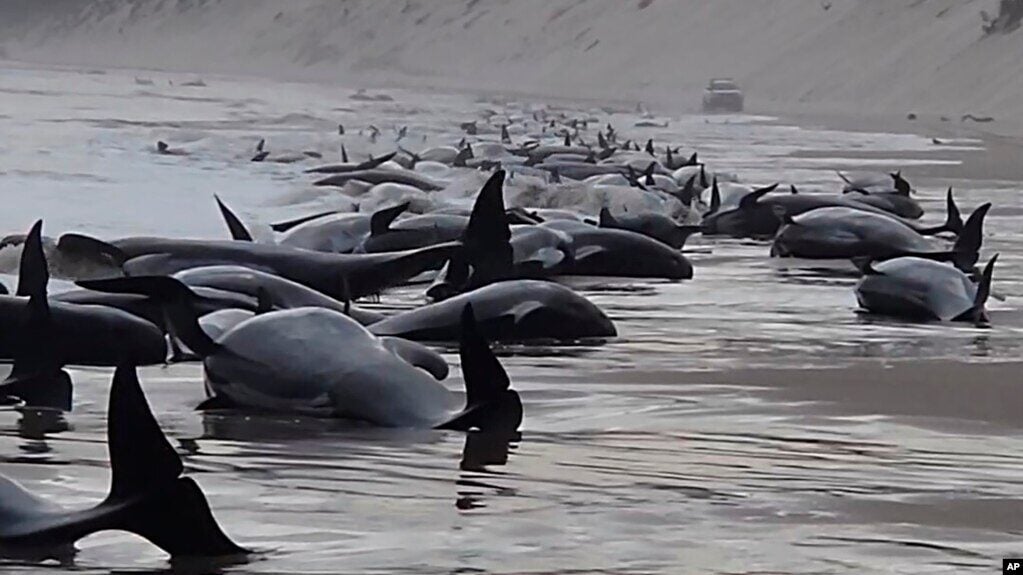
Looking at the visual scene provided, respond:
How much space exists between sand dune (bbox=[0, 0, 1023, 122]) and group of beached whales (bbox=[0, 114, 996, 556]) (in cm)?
2730

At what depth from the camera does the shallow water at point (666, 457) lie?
3555 millimetres

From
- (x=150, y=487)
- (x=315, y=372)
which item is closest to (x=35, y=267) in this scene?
(x=315, y=372)

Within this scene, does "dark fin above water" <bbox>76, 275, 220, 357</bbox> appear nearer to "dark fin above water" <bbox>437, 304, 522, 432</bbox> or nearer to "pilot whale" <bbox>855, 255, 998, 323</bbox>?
"dark fin above water" <bbox>437, 304, 522, 432</bbox>

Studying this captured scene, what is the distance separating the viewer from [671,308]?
8.04 meters

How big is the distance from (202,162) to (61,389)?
1377cm

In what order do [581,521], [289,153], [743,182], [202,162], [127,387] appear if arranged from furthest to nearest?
1. [289,153]
2. [202,162]
3. [743,182]
4. [581,521]
5. [127,387]

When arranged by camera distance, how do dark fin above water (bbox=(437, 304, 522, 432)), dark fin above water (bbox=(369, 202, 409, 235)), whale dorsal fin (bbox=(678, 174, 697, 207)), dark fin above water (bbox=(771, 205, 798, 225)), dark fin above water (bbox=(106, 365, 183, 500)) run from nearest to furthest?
1. dark fin above water (bbox=(106, 365, 183, 500))
2. dark fin above water (bbox=(437, 304, 522, 432))
3. dark fin above water (bbox=(369, 202, 409, 235))
4. dark fin above water (bbox=(771, 205, 798, 225))
5. whale dorsal fin (bbox=(678, 174, 697, 207))

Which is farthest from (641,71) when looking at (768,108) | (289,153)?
(289,153)

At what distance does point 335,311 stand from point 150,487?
217 cm

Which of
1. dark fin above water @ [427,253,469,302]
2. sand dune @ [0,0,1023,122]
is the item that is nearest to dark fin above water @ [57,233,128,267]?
dark fin above water @ [427,253,469,302]

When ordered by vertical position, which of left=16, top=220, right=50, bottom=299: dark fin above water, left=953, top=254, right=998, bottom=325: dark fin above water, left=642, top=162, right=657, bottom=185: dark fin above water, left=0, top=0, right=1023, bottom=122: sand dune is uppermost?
left=0, top=0, right=1023, bottom=122: sand dune

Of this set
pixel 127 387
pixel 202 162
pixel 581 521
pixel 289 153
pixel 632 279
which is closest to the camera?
pixel 127 387

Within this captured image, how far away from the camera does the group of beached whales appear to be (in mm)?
3369

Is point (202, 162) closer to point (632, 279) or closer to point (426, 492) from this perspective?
point (632, 279)
